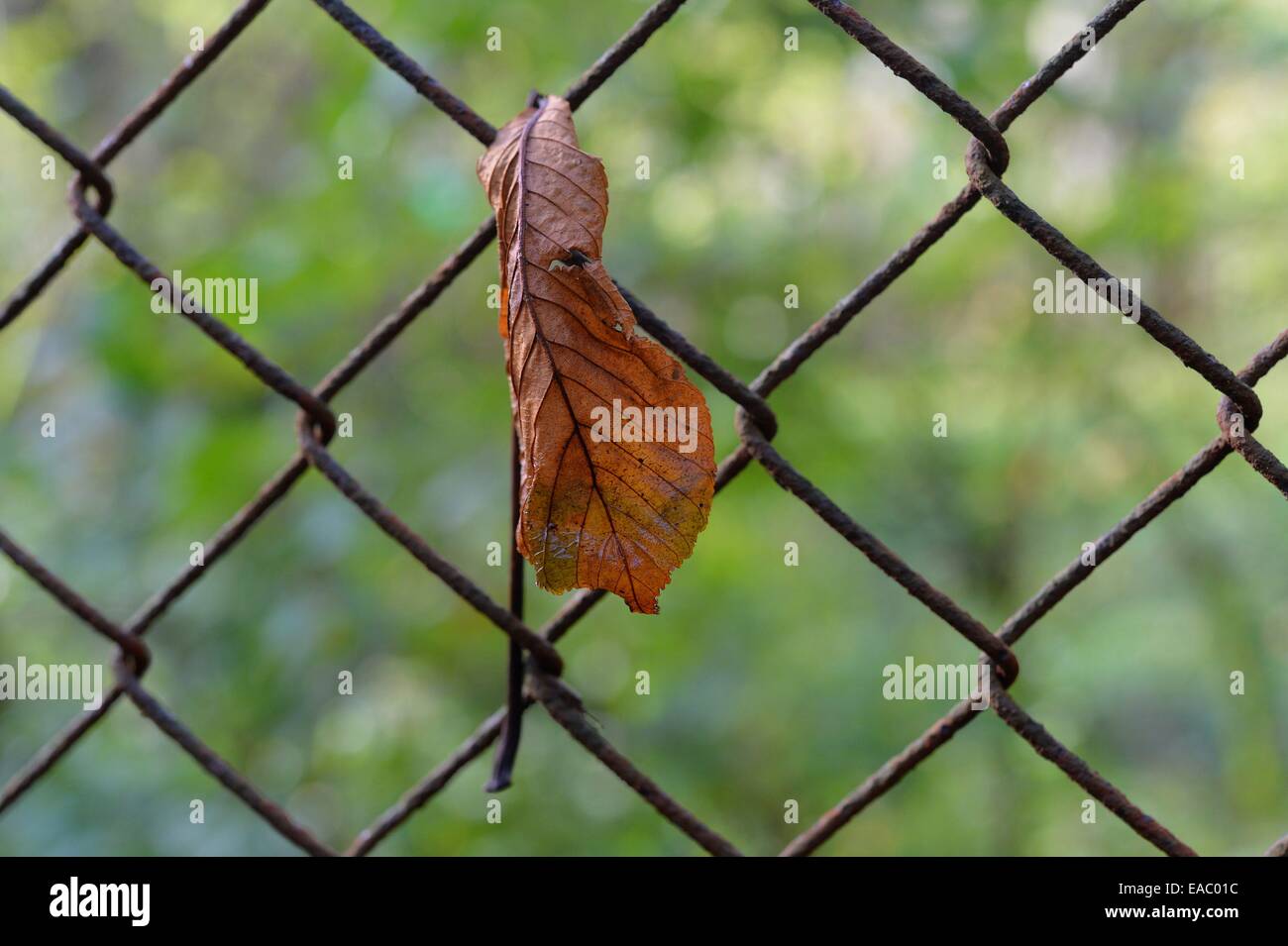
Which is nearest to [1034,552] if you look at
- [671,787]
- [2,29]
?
[671,787]

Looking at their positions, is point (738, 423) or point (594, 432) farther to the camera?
point (738, 423)

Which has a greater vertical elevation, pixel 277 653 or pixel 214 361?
pixel 214 361

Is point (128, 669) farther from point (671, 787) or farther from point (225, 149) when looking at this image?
point (225, 149)
